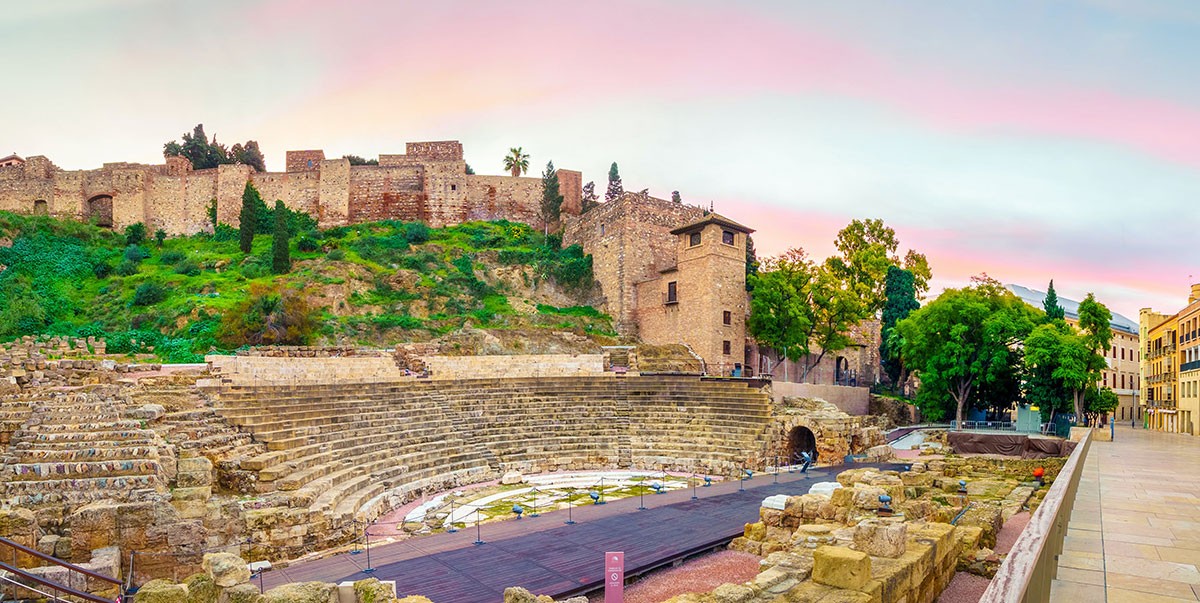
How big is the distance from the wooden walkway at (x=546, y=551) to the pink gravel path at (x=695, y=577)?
20 cm

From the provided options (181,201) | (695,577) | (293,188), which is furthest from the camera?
(293,188)

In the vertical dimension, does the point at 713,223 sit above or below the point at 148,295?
above

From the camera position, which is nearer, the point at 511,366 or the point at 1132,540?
the point at 1132,540

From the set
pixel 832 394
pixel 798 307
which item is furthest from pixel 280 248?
pixel 832 394

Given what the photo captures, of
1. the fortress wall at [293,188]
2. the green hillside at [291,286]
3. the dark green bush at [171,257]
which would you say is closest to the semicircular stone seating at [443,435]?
the green hillside at [291,286]

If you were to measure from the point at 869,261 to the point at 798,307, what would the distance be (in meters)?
7.53

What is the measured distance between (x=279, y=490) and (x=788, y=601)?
10.4 metres

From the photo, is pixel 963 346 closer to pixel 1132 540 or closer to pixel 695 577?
pixel 695 577

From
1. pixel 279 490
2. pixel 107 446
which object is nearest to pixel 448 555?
pixel 279 490

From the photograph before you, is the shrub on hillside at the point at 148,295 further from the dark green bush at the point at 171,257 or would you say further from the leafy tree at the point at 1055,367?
the leafy tree at the point at 1055,367

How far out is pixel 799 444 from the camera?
2217cm

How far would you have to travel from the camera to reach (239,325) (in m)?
25.7

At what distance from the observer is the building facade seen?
28797 millimetres

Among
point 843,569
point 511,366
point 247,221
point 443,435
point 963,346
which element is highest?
point 247,221
